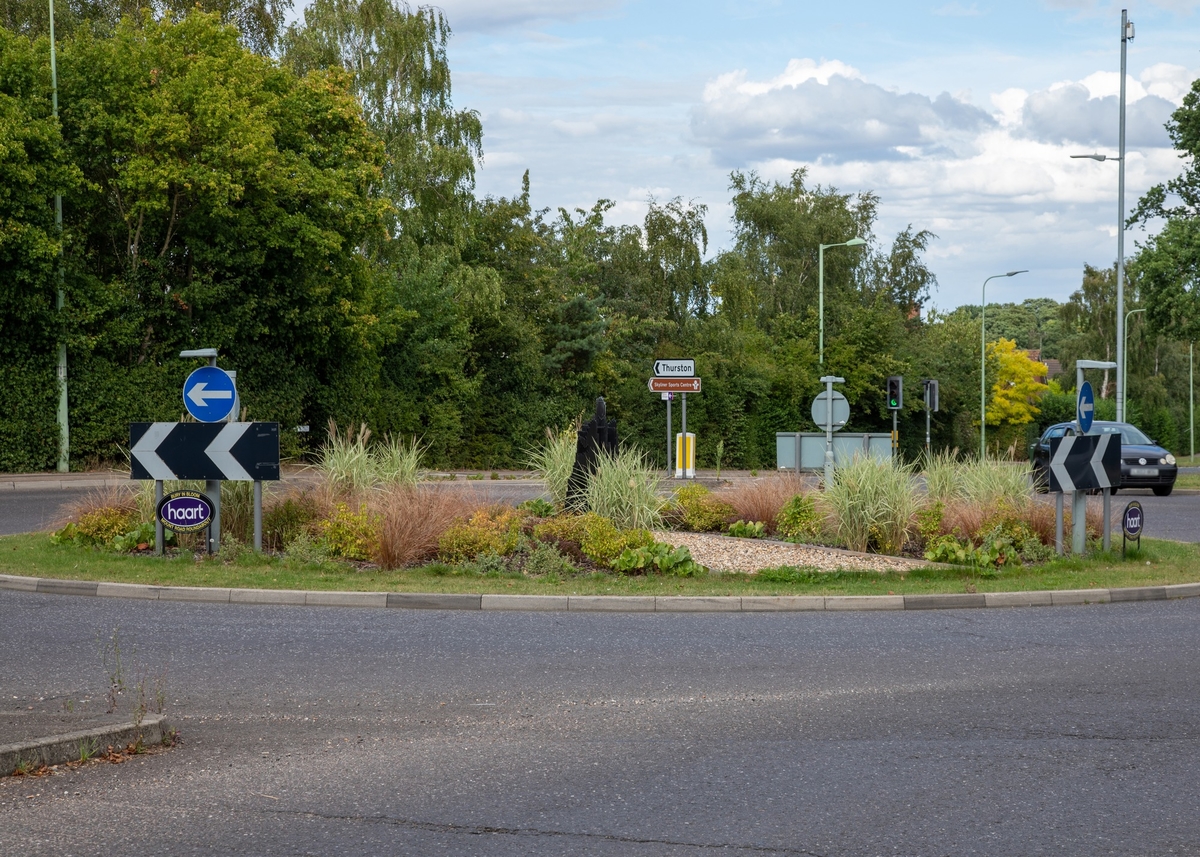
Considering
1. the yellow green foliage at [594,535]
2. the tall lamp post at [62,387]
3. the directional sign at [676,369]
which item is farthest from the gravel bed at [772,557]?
the tall lamp post at [62,387]

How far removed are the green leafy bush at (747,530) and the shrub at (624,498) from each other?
136 centimetres

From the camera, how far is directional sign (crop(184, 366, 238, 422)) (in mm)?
14000

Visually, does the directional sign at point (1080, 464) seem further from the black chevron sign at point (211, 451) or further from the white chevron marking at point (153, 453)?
the white chevron marking at point (153, 453)

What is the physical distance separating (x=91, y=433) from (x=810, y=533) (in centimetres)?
1973


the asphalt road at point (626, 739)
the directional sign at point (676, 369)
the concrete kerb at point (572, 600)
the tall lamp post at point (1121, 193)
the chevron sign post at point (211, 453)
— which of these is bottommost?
the concrete kerb at point (572, 600)

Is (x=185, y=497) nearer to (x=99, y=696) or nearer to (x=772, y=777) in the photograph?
(x=99, y=696)

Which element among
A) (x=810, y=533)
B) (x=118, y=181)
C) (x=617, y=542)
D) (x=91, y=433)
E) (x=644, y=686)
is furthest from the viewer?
(x=91, y=433)

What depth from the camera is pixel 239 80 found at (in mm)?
27859

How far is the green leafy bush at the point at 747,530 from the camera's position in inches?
625

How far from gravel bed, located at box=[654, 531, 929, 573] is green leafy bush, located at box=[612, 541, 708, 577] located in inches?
16.4

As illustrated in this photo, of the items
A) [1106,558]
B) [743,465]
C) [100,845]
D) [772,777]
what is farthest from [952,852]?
[743,465]

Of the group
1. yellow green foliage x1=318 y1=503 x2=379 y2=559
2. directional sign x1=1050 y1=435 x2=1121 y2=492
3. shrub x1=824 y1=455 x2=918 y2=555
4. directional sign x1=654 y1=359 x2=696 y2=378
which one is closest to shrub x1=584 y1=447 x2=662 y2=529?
shrub x1=824 y1=455 x2=918 y2=555

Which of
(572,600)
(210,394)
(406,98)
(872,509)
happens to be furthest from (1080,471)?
(406,98)

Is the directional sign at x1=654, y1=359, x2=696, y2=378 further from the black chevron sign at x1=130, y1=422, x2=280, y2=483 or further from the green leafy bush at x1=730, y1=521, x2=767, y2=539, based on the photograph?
the black chevron sign at x1=130, y1=422, x2=280, y2=483
